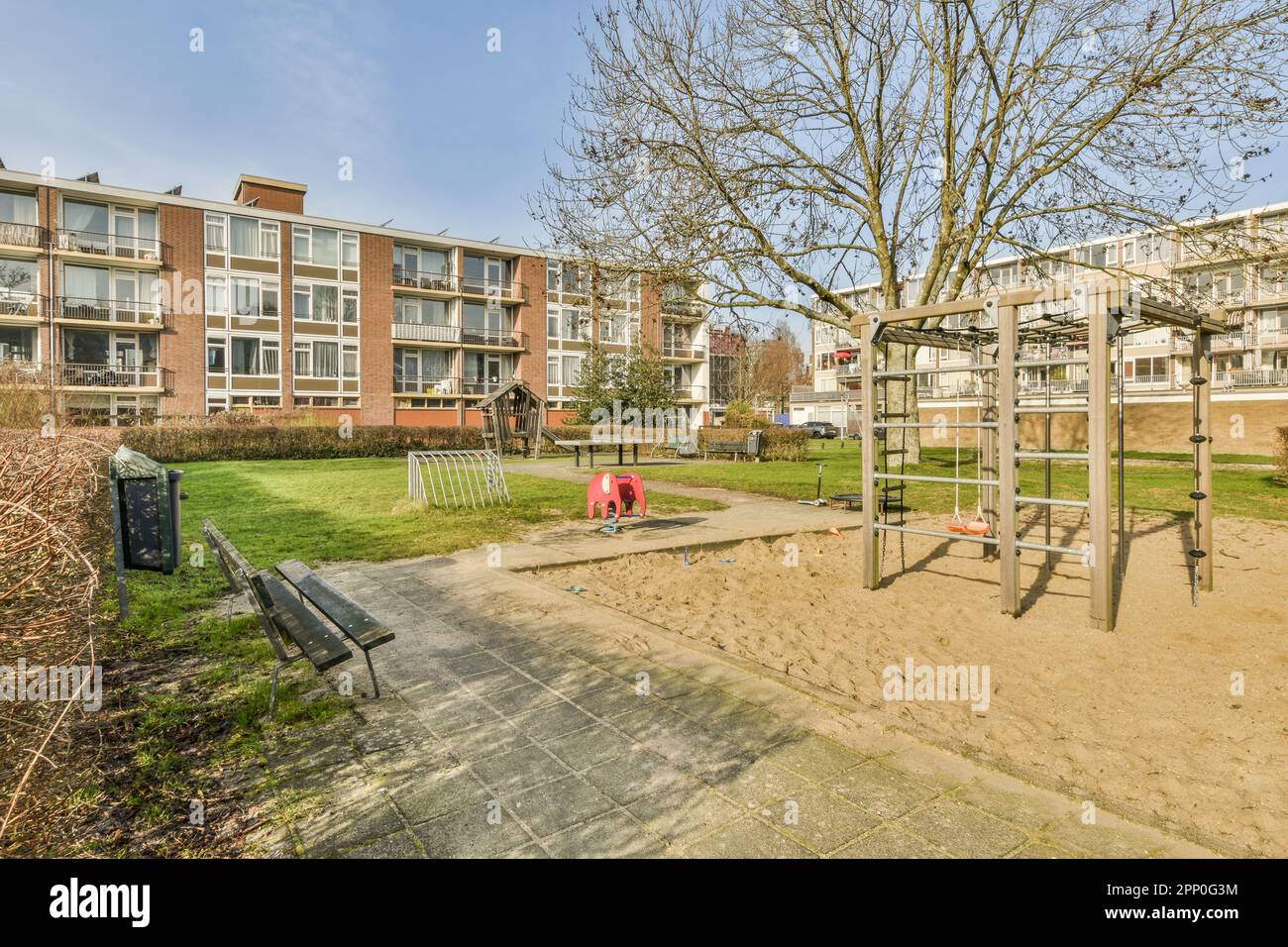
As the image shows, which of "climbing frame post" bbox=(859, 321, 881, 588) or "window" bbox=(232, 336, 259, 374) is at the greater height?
"window" bbox=(232, 336, 259, 374)

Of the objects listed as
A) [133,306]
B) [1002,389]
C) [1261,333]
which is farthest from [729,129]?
[1261,333]

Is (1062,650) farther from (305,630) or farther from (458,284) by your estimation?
(458,284)

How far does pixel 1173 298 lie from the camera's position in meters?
13.2

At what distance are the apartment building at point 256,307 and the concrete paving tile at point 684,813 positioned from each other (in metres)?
27.4

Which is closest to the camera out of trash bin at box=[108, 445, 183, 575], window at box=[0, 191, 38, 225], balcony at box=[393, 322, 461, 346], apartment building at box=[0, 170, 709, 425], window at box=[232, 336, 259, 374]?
trash bin at box=[108, 445, 183, 575]

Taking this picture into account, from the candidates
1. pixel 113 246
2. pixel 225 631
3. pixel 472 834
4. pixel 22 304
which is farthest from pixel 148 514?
pixel 113 246

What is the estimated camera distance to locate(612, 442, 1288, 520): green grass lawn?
45.6ft

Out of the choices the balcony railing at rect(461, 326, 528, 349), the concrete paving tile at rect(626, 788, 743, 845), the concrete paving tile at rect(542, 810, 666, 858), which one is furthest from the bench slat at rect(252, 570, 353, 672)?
the balcony railing at rect(461, 326, 528, 349)

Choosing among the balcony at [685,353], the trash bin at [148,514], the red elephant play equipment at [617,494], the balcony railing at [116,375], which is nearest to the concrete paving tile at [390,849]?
the trash bin at [148,514]

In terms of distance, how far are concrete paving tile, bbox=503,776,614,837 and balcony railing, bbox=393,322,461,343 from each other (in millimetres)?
44587

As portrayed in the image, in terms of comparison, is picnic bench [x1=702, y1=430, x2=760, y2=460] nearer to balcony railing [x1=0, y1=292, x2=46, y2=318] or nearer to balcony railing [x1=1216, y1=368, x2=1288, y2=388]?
balcony railing [x1=0, y1=292, x2=46, y2=318]

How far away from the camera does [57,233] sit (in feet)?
115

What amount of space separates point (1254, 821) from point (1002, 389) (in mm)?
4057
